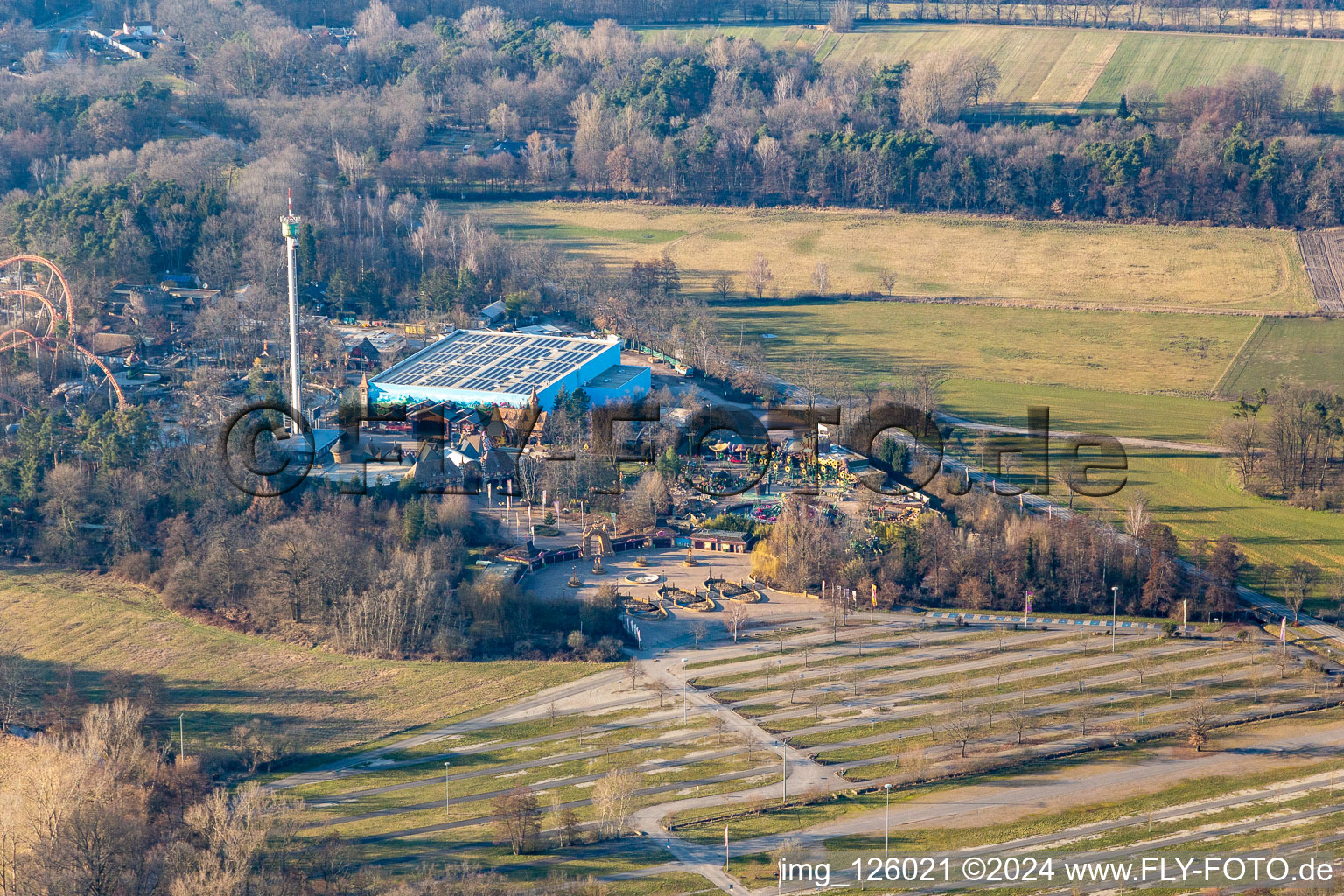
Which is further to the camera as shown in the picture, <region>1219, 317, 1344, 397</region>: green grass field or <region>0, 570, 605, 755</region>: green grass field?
<region>1219, 317, 1344, 397</region>: green grass field

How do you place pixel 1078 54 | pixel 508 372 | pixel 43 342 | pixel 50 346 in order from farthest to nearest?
pixel 1078 54 → pixel 50 346 → pixel 43 342 → pixel 508 372

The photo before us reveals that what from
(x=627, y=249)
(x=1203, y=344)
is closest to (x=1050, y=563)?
(x=1203, y=344)

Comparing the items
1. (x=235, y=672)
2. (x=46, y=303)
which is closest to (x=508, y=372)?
(x=46, y=303)

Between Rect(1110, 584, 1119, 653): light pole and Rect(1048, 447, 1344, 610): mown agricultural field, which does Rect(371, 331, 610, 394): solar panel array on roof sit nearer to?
Rect(1048, 447, 1344, 610): mown agricultural field

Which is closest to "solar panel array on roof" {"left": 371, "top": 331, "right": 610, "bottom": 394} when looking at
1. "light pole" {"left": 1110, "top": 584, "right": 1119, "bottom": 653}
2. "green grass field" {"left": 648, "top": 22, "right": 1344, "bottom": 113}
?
"light pole" {"left": 1110, "top": 584, "right": 1119, "bottom": 653}

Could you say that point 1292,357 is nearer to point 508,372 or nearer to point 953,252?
point 953,252

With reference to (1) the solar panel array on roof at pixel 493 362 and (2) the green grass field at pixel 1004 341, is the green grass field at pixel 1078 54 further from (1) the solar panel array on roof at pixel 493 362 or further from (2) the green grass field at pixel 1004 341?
(1) the solar panel array on roof at pixel 493 362

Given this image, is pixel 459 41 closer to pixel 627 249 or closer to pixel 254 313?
pixel 627 249
